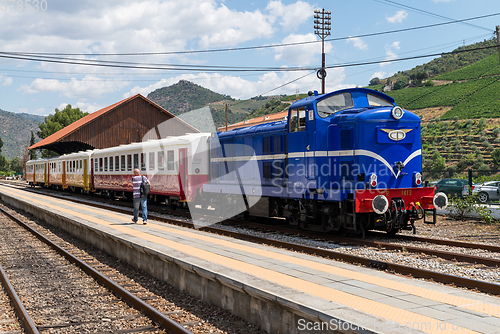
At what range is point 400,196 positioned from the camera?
1109 centimetres

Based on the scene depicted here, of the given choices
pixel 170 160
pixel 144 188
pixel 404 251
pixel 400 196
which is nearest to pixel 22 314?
pixel 144 188

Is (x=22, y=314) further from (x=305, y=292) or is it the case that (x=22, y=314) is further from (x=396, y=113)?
(x=396, y=113)

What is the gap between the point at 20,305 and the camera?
667cm

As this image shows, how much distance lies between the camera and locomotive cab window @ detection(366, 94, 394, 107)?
474 inches

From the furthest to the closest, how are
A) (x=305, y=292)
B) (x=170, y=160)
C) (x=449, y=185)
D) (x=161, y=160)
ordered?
(x=449, y=185) < (x=161, y=160) < (x=170, y=160) < (x=305, y=292)

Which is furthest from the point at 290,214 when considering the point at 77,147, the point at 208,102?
the point at 208,102

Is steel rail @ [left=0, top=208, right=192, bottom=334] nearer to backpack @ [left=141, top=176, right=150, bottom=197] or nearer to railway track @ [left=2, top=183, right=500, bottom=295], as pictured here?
backpack @ [left=141, top=176, right=150, bottom=197]

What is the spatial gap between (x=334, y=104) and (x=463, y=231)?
622cm

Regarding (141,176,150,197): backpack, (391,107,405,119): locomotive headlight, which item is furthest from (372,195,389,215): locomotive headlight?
(141,176,150,197): backpack

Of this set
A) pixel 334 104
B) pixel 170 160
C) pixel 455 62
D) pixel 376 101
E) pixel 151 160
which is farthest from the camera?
pixel 455 62

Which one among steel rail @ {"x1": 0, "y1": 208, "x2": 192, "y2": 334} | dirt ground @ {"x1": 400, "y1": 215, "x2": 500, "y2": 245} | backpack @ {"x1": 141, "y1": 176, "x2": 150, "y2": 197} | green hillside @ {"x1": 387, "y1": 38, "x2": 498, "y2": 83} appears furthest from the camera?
green hillside @ {"x1": 387, "y1": 38, "x2": 498, "y2": 83}

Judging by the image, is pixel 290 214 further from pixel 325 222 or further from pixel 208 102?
pixel 208 102

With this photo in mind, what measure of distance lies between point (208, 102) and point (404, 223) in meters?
181

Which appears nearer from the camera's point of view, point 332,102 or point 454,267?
point 454,267
